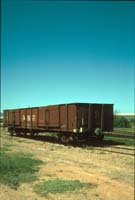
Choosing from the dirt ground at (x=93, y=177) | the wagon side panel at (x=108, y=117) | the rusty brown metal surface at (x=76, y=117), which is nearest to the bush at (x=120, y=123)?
the rusty brown metal surface at (x=76, y=117)

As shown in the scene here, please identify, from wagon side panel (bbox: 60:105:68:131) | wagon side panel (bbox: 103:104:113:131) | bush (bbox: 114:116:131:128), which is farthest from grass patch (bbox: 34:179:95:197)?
bush (bbox: 114:116:131:128)

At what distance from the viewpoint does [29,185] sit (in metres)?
9.84

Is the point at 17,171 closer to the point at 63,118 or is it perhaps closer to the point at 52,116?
the point at 63,118

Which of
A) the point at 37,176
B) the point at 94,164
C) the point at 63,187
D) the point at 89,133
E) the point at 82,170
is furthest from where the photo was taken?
the point at 89,133

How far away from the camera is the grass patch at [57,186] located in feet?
29.7

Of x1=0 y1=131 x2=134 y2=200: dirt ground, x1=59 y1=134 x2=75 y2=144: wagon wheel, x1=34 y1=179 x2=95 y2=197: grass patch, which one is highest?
x1=59 y1=134 x2=75 y2=144: wagon wheel

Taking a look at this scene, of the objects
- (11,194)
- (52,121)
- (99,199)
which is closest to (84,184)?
(99,199)

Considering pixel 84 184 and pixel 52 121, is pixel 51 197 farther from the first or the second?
pixel 52 121

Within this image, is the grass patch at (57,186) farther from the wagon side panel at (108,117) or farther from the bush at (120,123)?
the bush at (120,123)

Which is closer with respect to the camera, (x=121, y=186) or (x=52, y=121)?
(x=121, y=186)

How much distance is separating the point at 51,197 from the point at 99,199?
3.88ft

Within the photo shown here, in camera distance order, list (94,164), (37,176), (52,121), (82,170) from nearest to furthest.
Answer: (37,176) → (82,170) → (94,164) → (52,121)

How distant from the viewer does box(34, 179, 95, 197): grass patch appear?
29.7ft

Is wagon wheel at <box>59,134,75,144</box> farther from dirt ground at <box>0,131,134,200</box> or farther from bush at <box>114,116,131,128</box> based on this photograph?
bush at <box>114,116,131,128</box>
